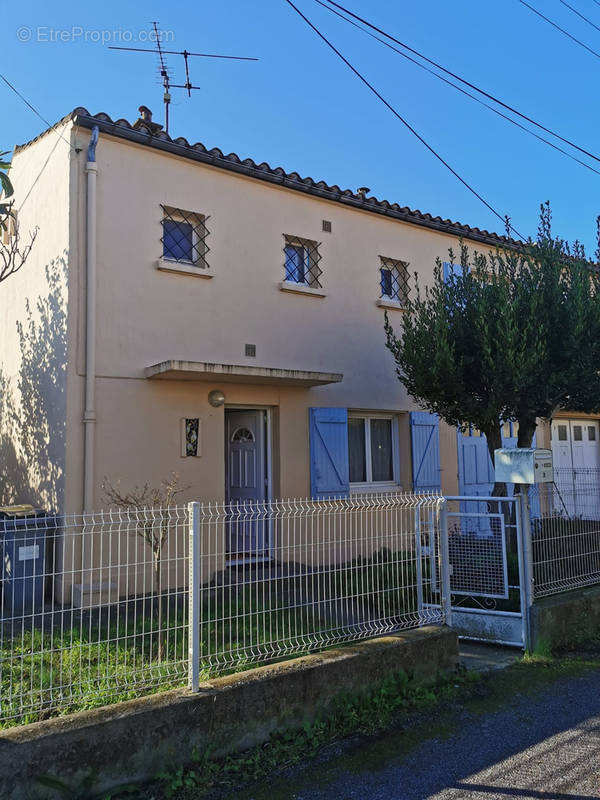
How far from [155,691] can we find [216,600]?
66 cm

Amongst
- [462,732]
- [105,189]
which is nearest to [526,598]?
[462,732]

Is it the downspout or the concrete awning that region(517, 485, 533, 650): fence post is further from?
the downspout

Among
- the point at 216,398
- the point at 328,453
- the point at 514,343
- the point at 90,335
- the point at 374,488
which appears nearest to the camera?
the point at 514,343

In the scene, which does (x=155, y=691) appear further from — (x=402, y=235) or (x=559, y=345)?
(x=402, y=235)

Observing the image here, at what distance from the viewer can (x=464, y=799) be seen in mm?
3338

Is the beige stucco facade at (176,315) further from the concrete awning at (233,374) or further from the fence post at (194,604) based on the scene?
the fence post at (194,604)

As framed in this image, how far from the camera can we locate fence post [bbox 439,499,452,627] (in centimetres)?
532

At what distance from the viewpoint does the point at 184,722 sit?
3.66 metres

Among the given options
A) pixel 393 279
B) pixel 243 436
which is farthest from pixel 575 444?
pixel 243 436

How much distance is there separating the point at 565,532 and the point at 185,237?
5.64 metres

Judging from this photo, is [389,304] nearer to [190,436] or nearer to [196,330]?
[196,330]

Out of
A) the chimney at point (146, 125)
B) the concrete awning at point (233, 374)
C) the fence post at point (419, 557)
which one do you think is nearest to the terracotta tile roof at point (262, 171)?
the chimney at point (146, 125)

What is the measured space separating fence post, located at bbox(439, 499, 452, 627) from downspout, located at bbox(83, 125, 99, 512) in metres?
3.74

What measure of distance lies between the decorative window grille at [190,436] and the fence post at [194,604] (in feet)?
12.4
